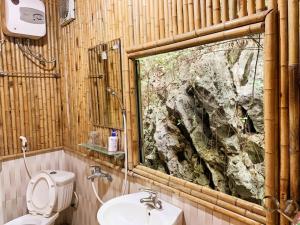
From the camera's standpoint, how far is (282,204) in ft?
3.48

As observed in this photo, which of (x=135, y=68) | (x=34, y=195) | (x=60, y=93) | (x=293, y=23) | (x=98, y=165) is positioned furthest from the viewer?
(x=60, y=93)

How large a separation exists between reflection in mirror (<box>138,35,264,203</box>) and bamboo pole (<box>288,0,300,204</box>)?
162mm

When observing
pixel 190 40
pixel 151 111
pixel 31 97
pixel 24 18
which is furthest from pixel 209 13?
pixel 31 97

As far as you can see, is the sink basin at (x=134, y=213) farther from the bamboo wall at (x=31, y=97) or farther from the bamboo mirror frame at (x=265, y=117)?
the bamboo wall at (x=31, y=97)

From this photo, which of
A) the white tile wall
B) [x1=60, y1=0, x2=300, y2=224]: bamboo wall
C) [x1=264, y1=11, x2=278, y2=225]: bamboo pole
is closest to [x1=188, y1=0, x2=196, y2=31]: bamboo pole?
[x1=60, y1=0, x2=300, y2=224]: bamboo wall

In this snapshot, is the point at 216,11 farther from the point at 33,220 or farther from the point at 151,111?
the point at 33,220

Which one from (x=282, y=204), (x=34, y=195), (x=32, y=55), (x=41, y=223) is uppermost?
(x=32, y=55)

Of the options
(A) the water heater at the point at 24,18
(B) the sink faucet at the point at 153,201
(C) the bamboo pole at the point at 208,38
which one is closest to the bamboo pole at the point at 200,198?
(B) the sink faucet at the point at 153,201

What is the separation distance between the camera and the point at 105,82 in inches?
85.1

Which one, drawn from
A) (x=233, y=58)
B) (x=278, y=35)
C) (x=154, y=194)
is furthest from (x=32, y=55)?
(x=278, y=35)

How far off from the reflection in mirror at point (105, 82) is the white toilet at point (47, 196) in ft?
2.39

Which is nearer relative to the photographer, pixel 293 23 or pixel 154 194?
pixel 293 23

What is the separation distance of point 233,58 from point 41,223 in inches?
90.0

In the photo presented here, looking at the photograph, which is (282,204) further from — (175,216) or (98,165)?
(98,165)
